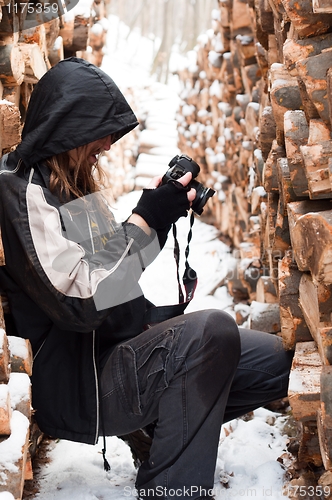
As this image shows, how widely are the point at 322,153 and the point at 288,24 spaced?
76 cm

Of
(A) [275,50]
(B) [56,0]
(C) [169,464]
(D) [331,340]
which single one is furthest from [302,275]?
(B) [56,0]

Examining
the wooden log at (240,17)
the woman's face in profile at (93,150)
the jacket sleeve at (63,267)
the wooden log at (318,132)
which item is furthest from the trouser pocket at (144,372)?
the wooden log at (240,17)

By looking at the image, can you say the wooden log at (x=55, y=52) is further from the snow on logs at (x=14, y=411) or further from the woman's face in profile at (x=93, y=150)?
the snow on logs at (x=14, y=411)

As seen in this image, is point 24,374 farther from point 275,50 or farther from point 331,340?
point 275,50

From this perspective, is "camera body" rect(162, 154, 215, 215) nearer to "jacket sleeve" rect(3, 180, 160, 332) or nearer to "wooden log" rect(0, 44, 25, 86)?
"jacket sleeve" rect(3, 180, 160, 332)

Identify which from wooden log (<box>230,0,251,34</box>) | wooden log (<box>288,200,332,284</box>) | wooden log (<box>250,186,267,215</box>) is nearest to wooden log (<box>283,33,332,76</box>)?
wooden log (<box>288,200,332,284</box>)

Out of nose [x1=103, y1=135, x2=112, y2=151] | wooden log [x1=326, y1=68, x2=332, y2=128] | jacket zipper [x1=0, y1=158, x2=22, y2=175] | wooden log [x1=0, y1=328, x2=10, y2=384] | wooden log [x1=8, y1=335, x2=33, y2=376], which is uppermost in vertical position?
wooden log [x1=326, y1=68, x2=332, y2=128]

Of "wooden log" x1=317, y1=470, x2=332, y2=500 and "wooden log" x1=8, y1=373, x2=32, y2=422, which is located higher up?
"wooden log" x1=8, y1=373, x2=32, y2=422

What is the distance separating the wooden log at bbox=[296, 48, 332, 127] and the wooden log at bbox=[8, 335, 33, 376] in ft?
3.29

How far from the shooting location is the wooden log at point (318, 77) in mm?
1433

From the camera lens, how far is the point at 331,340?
146cm

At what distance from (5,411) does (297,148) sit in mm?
1004

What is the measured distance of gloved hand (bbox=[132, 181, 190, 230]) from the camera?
1789mm

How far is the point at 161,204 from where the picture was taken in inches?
70.7
